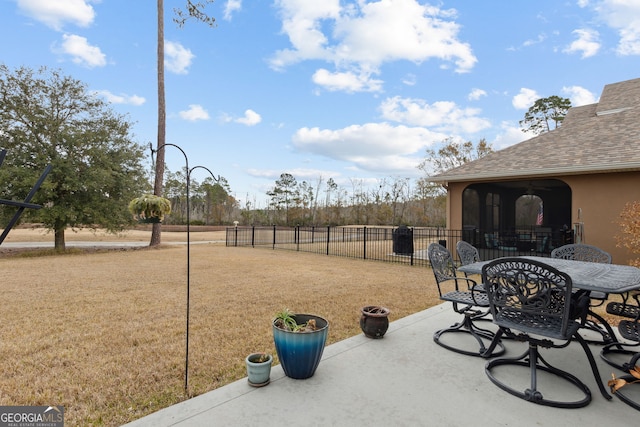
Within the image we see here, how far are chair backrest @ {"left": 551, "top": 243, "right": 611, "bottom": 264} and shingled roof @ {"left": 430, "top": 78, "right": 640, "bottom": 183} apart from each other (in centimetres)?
431

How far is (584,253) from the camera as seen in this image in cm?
412

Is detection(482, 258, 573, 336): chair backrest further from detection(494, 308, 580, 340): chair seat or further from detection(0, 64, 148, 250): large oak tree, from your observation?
detection(0, 64, 148, 250): large oak tree

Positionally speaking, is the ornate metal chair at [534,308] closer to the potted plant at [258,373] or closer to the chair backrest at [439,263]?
the chair backrest at [439,263]

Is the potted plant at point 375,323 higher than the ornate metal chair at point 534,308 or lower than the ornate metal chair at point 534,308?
lower

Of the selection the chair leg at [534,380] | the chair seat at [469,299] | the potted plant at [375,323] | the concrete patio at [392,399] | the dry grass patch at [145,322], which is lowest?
the dry grass patch at [145,322]

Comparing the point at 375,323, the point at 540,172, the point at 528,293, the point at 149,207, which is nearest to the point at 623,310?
the point at 528,293

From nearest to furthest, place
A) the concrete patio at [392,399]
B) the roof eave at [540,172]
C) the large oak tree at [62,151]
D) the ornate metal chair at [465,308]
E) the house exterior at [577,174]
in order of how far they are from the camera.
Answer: the concrete patio at [392,399], the ornate metal chair at [465,308], the roof eave at [540,172], the house exterior at [577,174], the large oak tree at [62,151]

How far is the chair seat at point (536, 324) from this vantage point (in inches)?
86.5

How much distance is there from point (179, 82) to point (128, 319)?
12418mm

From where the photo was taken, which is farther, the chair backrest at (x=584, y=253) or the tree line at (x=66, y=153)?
the tree line at (x=66, y=153)

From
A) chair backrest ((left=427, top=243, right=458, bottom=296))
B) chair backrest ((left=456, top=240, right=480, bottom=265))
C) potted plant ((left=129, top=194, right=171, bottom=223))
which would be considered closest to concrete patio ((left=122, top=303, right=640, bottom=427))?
chair backrest ((left=427, top=243, right=458, bottom=296))

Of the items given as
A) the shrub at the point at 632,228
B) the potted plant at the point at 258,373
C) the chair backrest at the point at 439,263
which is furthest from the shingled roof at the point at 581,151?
the potted plant at the point at 258,373

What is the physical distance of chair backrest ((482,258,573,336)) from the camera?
216cm

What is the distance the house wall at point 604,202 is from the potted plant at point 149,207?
928cm
